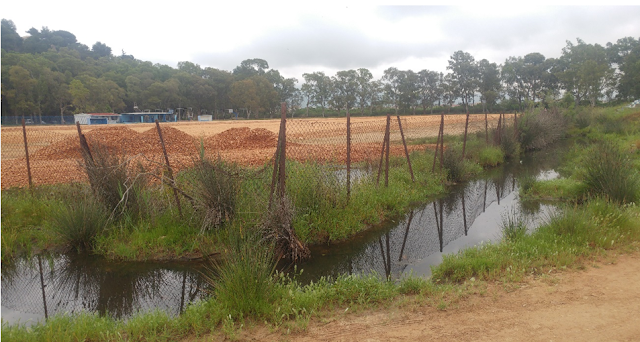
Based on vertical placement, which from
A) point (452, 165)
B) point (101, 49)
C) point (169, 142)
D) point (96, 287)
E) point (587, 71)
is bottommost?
point (96, 287)

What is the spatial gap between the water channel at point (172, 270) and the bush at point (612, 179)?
1154 millimetres

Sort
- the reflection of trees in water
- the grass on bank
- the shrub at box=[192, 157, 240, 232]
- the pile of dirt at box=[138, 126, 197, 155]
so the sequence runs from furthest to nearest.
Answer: the pile of dirt at box=[138, 126, 197, 155] → the shrub at box=[192, 157, 240, 232] → the reflection of trees in water → the grass on bank

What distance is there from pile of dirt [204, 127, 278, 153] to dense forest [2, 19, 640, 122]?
4734 centimetres

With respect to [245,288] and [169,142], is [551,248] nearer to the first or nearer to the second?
[245,288]

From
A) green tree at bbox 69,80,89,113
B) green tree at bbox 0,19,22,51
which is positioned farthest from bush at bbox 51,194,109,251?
green tree at bbox 0,19,22,51

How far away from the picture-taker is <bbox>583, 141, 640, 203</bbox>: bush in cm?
756

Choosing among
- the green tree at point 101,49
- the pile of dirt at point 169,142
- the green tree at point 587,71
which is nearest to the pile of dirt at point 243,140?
the pile of dirt at point 169,142

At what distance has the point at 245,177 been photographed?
6.52 meters

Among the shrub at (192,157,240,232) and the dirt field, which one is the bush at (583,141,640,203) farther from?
the shrub at (192,157,240,232)

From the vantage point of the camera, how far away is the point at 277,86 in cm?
11469

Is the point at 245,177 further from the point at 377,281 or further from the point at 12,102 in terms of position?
the point at 12,102

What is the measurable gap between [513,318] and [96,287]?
17.3ft

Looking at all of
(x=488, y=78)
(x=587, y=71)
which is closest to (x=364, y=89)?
(x=488, y=78)

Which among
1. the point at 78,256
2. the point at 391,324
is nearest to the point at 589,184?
the point at 391,324
